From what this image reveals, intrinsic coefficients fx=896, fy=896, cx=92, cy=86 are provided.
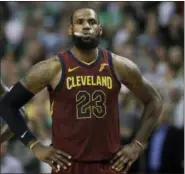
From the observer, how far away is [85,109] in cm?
789

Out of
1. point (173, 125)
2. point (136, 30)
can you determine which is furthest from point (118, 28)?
point (173, 125)

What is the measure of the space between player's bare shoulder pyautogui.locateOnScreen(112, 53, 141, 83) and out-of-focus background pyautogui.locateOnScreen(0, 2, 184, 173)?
3.53 meters

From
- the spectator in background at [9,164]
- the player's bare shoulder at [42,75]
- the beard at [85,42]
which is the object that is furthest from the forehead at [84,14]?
the spectator in background at [9,164]

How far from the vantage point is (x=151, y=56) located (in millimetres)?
15211

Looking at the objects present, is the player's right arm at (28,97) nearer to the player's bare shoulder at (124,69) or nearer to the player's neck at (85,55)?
the player's neck at (85,55)

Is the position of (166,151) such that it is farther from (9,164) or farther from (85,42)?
(85,42)

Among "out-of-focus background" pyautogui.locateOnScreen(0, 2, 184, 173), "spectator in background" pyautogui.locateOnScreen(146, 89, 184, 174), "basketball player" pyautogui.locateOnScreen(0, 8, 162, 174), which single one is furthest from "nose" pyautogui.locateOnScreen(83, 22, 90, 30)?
"spectator in background" pyautogui.locateOnScreen(146, 89, 184, 174)

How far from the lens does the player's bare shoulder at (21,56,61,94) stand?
25.8ft

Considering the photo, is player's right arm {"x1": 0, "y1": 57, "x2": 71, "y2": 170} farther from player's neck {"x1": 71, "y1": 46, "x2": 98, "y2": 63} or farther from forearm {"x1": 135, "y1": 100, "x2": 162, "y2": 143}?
forearm {"x1": 135, "y1": 100, "x2": 162, "y2": 143}

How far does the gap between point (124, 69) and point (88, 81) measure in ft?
1.22

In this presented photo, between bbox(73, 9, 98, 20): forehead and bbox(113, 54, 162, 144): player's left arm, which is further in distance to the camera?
bbox(113, 54, 162, 144): player's left arm

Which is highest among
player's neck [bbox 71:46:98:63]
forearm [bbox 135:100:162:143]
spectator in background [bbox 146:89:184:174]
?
player's neck [bbox 71:46:98:63]

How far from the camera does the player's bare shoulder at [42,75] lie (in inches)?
309

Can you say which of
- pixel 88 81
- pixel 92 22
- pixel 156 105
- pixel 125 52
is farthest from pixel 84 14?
pixel 125 52
